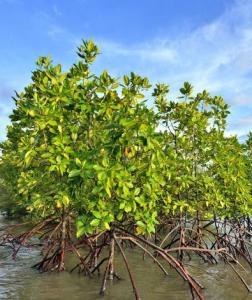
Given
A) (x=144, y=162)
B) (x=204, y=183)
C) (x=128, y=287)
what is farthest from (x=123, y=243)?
(x=144, y=162)

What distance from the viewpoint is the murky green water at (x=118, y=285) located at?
379 inches

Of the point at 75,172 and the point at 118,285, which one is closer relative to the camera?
the point at 75,172

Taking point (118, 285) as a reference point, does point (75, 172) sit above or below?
above

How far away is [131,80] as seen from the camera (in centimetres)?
998

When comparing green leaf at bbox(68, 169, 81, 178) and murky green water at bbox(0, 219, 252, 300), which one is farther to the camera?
murky green water at bbox(0, 219, 252, 300)

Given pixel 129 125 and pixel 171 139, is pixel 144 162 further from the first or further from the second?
pixel 171 139

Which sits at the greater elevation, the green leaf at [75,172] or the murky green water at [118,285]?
the green leaf at [75,172]

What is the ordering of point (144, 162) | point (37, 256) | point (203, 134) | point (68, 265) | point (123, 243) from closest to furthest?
point (144, 162), point (68, 265), point (203, 134), point (37, 256), point (123, 243)

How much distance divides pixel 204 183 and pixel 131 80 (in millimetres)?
4336

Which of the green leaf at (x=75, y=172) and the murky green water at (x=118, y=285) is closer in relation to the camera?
the green leaf at (x=75, y=172)

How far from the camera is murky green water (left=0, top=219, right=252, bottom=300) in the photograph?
9.62 meters

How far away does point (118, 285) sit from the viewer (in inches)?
400

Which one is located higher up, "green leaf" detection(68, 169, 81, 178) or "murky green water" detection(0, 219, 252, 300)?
"green leaf" detection(68, 169, 81, 178)

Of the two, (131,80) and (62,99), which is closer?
(62,99)
